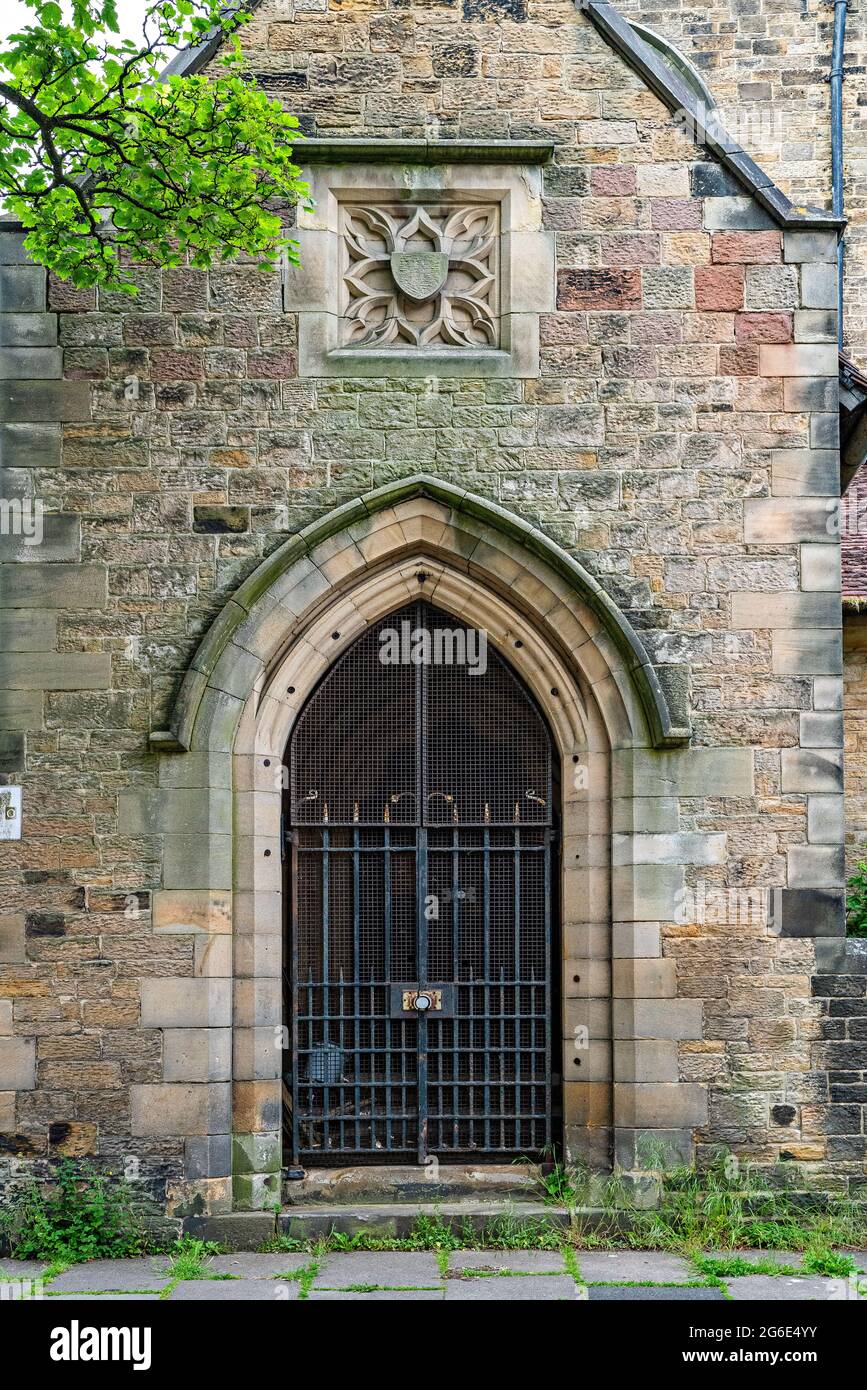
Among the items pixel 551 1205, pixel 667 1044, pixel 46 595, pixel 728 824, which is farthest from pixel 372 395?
pixel 551 1205

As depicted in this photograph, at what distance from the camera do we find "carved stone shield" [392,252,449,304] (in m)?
7.54

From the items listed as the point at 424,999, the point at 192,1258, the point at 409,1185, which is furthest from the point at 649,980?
the point at 192,1258

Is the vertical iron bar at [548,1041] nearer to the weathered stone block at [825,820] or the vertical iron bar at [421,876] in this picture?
the vertical iron bar at [421,876]

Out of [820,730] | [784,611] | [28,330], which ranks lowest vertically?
[820,730]

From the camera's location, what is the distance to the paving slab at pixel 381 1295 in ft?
20.1

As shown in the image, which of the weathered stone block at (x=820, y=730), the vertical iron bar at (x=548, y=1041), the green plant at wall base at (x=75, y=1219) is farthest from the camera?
the vertical iron bar at (x=548, y=1041)

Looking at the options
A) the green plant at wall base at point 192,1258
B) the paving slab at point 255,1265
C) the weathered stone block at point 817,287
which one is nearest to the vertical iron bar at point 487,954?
the paving slab at point 255,1265

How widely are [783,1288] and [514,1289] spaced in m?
1.21

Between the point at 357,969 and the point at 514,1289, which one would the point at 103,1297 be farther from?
the point at 357,969

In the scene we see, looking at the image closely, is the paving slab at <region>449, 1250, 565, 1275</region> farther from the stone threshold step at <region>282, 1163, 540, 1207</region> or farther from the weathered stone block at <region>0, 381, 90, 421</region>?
the weathered stone block at <region>0, 381, 90, 421</region>

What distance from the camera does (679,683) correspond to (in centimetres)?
734

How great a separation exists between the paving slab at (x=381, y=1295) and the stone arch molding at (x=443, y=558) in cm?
265

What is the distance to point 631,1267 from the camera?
6.60m

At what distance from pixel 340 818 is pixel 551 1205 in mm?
2260
